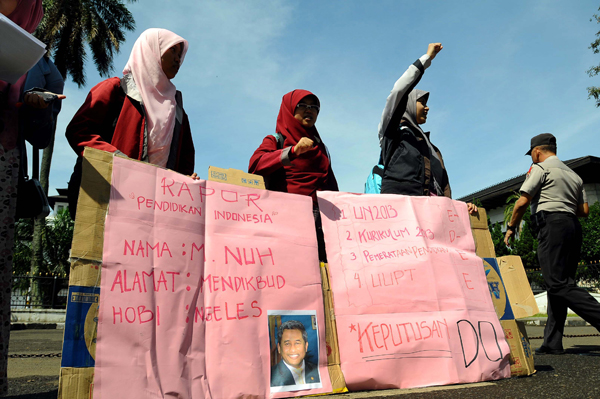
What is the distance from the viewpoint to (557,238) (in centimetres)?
395

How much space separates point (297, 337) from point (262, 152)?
1431 millimetres

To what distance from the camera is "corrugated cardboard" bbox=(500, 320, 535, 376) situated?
283 cm

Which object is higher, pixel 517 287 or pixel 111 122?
pixel 111 122

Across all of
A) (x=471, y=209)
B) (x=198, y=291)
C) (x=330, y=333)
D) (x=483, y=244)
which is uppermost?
(x=471, y=209)

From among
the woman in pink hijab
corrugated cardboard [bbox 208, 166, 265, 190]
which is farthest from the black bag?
corrugated cardboard [bbox 208, 166, 265, 190]

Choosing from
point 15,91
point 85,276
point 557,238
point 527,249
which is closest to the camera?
point 85,276

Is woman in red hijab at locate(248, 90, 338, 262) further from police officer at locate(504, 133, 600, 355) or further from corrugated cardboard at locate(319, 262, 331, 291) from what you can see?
police officer at locate(504, 133, 600, 355)

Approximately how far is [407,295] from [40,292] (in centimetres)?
1206

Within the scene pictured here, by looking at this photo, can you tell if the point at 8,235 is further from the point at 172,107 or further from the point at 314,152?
the point at 314,152

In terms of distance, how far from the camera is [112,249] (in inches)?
82.0

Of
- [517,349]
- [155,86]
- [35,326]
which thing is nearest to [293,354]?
[517,349]

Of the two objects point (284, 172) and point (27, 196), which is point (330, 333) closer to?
point (284, 172)

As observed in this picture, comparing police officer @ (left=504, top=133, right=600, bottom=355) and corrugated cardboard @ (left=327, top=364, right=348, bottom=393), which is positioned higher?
police officer @ (left=504, top=133, right=600, bottom=355)

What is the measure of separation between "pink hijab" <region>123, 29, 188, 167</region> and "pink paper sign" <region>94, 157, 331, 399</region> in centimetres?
39
